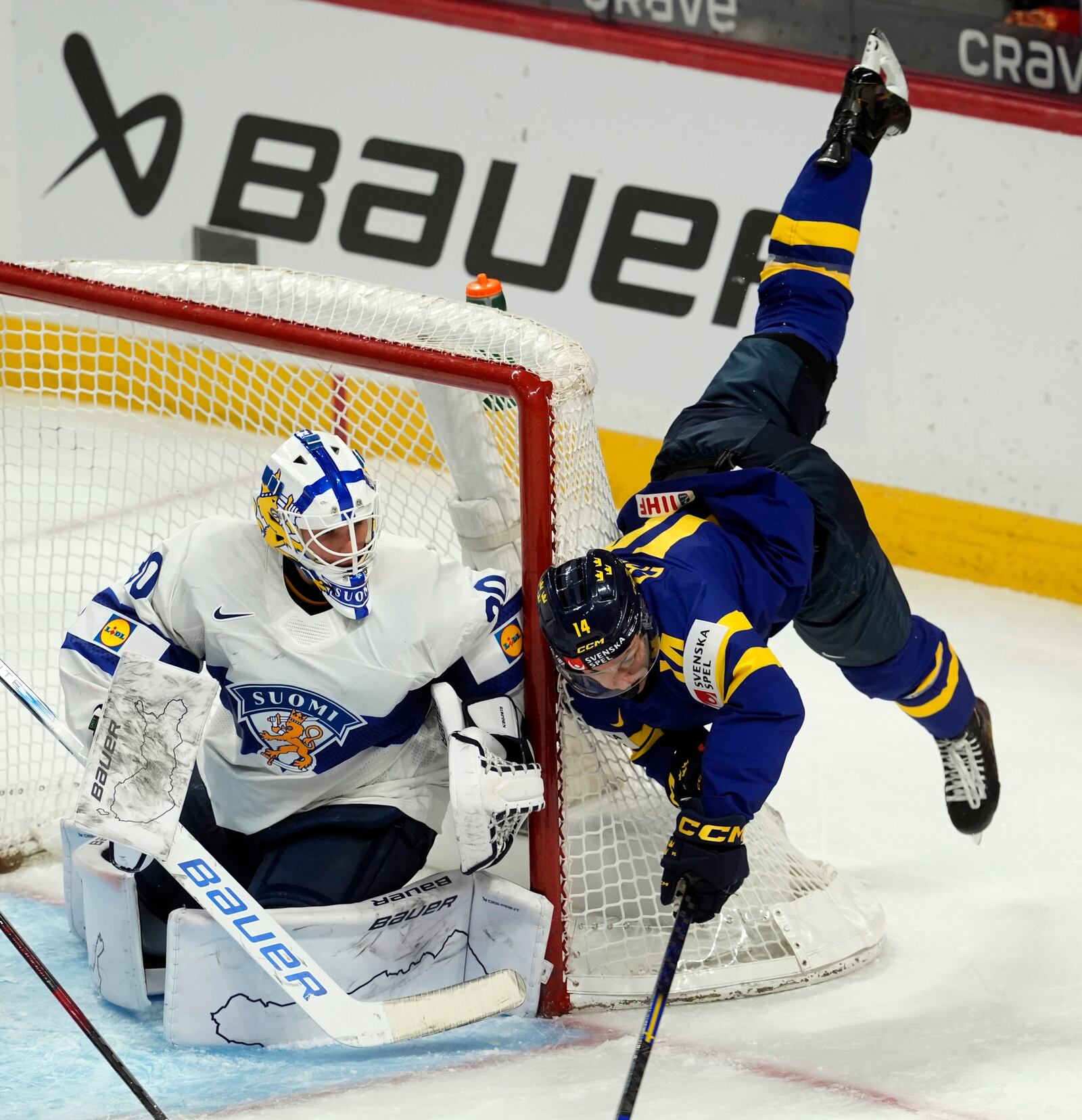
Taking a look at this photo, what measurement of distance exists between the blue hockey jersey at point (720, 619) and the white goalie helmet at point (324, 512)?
1.34 feet

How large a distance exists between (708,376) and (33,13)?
251cm

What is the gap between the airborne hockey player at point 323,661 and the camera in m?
2.84

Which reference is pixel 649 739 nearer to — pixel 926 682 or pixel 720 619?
pixel 720 619

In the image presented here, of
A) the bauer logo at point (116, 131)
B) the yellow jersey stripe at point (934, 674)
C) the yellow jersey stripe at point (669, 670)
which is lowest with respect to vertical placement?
the yellow jersey stripe at point (934, 674)

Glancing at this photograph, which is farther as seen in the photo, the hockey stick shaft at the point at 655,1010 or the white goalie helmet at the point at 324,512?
the white goalie helmet at the point at 324,512

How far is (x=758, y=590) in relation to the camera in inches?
115

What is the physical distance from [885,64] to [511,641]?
1533mm

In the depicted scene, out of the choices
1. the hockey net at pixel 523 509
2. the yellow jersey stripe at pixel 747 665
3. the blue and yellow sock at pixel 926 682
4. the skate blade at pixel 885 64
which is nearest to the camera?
the yellow jersey stripe at pixel 747 665

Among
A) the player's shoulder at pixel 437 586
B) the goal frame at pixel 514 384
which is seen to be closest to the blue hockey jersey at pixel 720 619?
the goal frame at pixel 514 384

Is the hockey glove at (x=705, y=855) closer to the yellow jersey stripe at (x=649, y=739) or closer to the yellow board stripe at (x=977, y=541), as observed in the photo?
the yellow jersey stripe at (x=649, y=739)

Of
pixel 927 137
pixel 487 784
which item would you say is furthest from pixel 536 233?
pixel 487 784

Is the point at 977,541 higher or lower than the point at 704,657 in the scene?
higher

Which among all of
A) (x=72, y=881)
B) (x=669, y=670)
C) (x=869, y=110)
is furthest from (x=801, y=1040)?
(x=869, y=110)

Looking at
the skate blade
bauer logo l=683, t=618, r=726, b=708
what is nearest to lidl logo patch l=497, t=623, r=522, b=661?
bauer logo l=683, t=618, r=726, b=708
